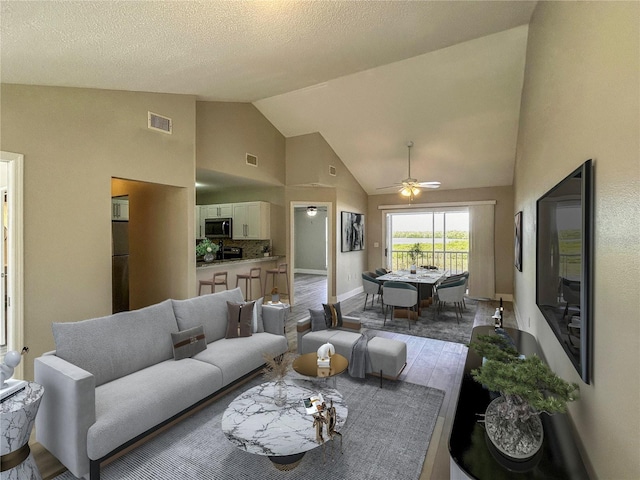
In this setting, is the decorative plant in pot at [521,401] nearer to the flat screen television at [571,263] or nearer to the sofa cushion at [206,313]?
the flat screen television at [571,263]

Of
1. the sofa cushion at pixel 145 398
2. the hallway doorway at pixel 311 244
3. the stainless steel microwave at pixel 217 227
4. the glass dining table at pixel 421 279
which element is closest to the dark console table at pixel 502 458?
the sofa cushion at pixel 145 398

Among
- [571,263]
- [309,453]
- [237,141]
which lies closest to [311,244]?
[237,141]

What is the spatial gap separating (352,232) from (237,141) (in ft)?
11.9

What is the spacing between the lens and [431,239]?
28.6ft

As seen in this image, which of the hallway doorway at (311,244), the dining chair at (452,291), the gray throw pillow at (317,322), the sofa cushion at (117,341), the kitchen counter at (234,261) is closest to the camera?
the sofa cushion at (117,341)

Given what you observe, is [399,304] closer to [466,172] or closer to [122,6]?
[466,172]

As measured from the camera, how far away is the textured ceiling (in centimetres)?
227

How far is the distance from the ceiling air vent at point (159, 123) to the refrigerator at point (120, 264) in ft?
5.60

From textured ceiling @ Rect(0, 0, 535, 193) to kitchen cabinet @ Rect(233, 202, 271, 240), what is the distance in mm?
2029

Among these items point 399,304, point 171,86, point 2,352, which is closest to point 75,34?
point 171,86

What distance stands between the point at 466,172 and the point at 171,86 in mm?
6198

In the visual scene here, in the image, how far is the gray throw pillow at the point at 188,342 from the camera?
9.94ft

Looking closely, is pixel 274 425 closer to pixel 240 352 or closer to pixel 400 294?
pixel 240 352

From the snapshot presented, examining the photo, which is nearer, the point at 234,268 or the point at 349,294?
the point at 234,268
